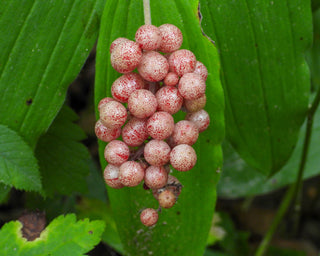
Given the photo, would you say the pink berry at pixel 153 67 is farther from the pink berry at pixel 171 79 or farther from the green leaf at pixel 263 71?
the green leaf at pixel 263 71

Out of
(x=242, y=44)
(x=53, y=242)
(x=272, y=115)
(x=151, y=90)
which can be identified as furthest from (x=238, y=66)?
(x=53, y=242)

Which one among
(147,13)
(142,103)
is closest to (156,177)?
(142,103)

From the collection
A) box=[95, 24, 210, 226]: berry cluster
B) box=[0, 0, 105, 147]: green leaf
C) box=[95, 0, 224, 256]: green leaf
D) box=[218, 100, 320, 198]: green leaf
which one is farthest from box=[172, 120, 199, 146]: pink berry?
box=[218, 100, 320, 198]: green leaf

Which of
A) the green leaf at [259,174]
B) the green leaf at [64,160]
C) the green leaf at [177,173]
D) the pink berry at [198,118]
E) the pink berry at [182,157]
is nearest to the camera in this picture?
the pink berry at [182,157]

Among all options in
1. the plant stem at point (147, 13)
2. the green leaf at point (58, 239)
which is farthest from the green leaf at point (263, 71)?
the green leaf at point (58, 239)

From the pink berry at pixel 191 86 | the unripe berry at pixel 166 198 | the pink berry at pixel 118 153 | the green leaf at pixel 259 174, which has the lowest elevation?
the green leaf at pixel 259 174

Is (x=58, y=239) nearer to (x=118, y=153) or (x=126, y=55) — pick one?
(x=118, y=153)

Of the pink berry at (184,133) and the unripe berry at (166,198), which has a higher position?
the pink berry at (184,133)

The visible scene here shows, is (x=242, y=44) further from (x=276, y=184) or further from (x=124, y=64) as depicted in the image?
(x=276, y=184)
